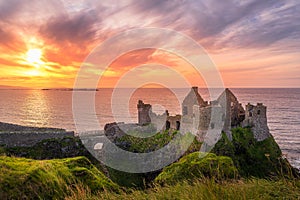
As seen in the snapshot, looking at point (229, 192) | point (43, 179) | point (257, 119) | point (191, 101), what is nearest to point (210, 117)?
point (191, 101)

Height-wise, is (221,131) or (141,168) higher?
(221,131)

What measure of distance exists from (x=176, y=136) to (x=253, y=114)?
977 centimetres

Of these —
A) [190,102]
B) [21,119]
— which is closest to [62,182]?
[190,102]

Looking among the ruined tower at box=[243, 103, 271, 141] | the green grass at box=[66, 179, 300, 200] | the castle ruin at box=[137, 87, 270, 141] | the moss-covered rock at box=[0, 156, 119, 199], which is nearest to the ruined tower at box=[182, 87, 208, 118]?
the castle ruin at box=[137, 87, 270, 141]

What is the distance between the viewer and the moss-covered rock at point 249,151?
24.2 m

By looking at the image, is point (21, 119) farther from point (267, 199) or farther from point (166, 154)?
point (267, 199)

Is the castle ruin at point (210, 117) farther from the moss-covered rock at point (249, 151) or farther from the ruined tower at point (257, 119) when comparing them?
the moss-covered rock at point (249, 151)

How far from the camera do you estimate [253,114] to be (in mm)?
29469

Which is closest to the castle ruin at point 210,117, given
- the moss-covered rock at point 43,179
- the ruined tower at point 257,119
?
the ruined tower at point 257,119

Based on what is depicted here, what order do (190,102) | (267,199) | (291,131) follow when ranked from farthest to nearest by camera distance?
(291,131) → (190,102) → (267,199)

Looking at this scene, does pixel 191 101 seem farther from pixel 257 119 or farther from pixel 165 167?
pixel 165 167

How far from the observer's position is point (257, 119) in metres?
29.6

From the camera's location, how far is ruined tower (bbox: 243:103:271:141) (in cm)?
2939

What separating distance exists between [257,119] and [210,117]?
9683mm
